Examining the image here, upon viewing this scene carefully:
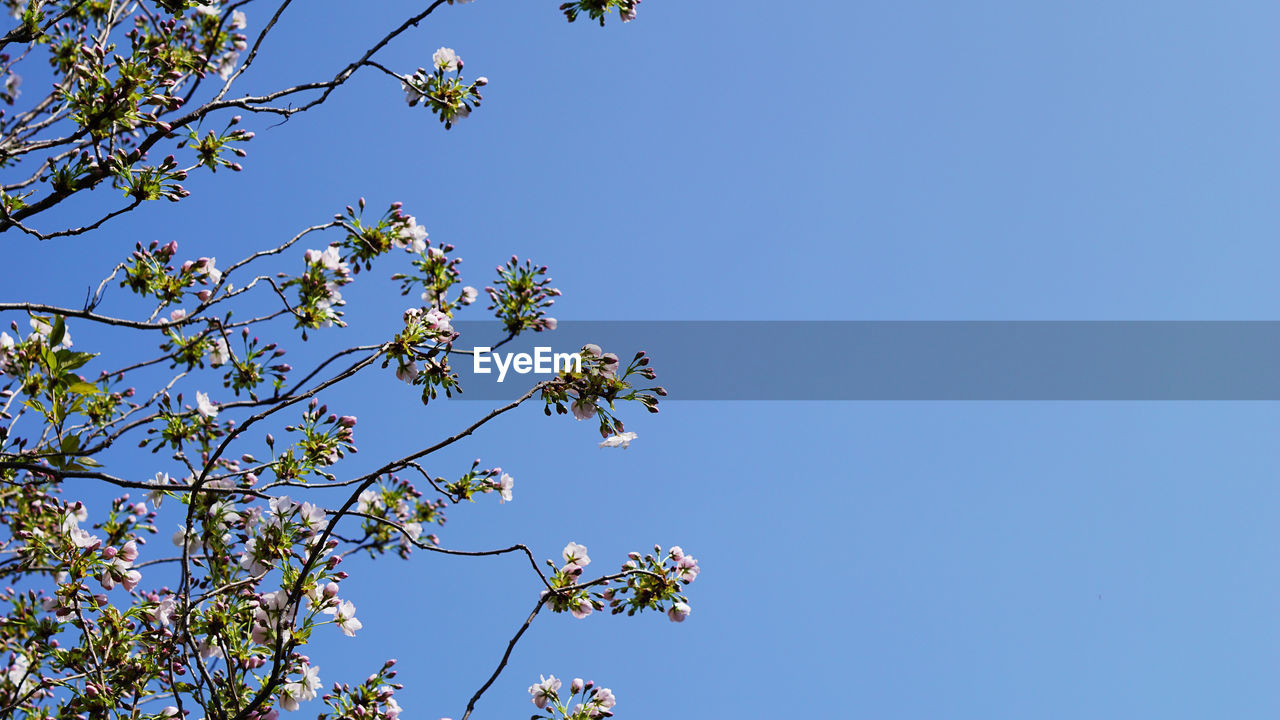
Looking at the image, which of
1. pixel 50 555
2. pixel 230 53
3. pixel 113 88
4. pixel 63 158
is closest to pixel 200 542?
pixel 50 555

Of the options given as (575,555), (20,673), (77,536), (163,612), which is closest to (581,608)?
(575,555)

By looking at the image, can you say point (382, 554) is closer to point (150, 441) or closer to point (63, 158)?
point (150, 441)

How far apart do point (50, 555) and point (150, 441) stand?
2.39ft

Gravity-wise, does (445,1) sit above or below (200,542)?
above

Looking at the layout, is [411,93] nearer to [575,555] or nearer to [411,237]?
→ [411,237]

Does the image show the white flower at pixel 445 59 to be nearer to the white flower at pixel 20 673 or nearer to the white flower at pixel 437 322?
the white flower at pixel 437 322

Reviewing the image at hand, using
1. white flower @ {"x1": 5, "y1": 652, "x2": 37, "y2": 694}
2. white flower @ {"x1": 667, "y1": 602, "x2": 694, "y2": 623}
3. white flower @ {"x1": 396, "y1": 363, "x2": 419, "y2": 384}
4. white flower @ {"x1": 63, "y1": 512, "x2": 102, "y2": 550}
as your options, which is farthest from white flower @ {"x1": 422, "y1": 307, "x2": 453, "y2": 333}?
white flower @ {"x1": 5, "y1": 652, "x2": 37, "y2": 694}

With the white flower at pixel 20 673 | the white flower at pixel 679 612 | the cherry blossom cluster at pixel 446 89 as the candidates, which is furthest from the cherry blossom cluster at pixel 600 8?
the white flower at pixel 20 673

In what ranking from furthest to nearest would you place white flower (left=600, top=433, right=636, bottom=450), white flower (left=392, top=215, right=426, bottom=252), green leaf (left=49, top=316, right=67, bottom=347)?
white flower (left=392, top=215, right=426, bottom=252)
white flower (left=600, top=433, right=636, bottom=450)
green leaf (left=49, top=316, right=67, bottom=347)

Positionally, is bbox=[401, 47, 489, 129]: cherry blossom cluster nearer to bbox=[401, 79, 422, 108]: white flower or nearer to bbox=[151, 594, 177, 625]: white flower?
bbox=[401, 79, 422, 108]: white flower

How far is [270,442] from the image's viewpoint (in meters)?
3.75

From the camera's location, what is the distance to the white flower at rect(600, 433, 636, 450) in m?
3.43

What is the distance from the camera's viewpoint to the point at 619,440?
343 cm

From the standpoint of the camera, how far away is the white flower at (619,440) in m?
3.43
